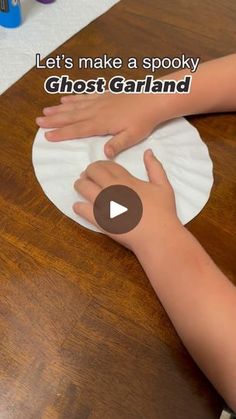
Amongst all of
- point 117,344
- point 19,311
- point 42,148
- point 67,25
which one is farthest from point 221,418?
point 67,25

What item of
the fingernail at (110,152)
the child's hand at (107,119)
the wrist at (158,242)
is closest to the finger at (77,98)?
the child's hand at (107,119)

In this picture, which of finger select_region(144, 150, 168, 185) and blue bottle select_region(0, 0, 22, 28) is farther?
blue bottle select_region(0, 0, 22, 28)

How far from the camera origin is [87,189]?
0.55 metres

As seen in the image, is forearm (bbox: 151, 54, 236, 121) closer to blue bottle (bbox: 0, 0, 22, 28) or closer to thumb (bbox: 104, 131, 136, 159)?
thumb (bbox: 104, 131, 136, 159)

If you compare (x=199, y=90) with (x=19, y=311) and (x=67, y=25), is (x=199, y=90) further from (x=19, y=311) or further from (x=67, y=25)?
(x=19, y=311)

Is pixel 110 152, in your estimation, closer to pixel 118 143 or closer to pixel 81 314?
pixel 118 143

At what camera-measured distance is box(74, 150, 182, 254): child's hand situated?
52cm

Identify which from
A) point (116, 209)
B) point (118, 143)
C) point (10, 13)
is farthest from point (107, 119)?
point (10, 13)

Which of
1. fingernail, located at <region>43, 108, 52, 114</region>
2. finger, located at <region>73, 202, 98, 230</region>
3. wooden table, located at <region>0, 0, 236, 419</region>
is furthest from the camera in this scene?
fingernail, located at <region>43, 108, 52, 114</region>

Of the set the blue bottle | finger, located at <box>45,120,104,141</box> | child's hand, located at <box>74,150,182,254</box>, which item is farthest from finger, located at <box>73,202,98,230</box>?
the blue bottle

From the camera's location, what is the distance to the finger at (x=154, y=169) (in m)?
0.57

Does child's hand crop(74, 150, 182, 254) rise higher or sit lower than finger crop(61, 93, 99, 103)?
lower

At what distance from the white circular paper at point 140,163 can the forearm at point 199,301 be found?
0.22ft

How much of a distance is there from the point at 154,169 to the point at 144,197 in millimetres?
51
